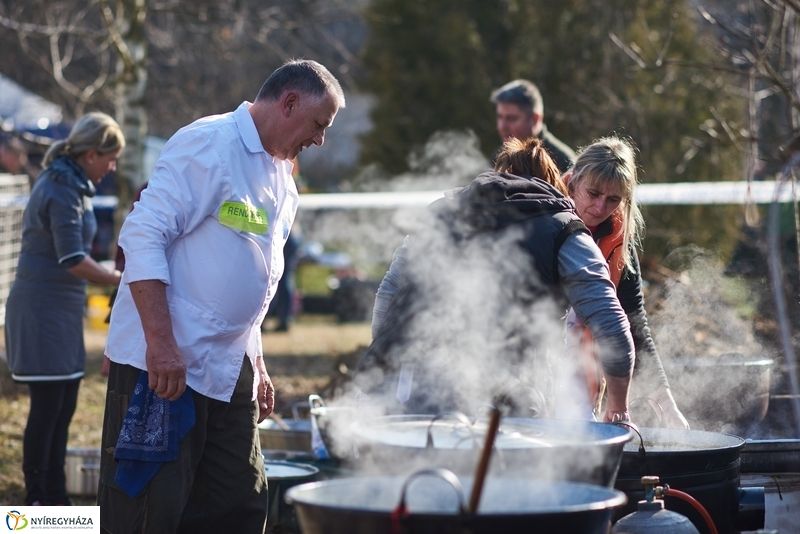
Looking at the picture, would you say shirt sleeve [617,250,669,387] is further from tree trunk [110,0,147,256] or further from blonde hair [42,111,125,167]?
tree trunk [110,0,147,256]

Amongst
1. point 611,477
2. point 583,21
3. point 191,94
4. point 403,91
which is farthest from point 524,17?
point 611,477

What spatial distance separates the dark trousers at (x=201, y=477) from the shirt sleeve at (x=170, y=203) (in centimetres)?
37

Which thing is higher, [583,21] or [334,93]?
[583,21]

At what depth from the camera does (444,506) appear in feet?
9.27

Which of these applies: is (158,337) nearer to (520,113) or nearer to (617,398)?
(617,398)

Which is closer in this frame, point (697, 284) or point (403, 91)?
point (697, 284)

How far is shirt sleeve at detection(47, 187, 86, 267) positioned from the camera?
5.47 m

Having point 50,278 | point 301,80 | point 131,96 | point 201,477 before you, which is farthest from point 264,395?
point 131,96

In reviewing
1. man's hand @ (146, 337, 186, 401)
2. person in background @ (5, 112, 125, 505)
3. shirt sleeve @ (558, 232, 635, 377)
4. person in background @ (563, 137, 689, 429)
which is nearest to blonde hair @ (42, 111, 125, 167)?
person in background @ (5, 112, 125, 505)

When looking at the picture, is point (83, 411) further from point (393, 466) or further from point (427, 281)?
point (393, 466)

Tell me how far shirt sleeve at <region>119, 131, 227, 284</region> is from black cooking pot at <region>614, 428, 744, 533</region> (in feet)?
5.23

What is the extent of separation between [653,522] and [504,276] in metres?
0.93

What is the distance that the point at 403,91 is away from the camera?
635 inches

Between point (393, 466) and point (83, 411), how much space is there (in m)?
6.15
